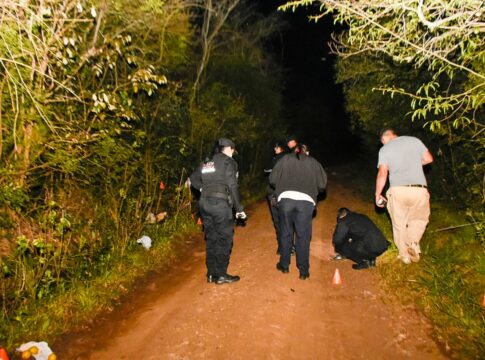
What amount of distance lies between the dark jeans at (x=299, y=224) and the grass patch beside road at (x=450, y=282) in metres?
1.28

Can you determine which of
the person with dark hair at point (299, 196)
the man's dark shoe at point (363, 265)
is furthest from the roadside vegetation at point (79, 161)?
the man's dark shoe at point (363, 265)

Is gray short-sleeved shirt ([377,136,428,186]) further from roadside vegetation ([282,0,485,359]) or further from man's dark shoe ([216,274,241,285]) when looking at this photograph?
man's dark shoe ([216,274,241,285])

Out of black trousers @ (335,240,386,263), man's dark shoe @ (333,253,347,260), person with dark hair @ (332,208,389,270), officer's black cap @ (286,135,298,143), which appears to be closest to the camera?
person with dark hair @ (332,208,389,270)

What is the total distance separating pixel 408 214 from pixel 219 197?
120 inches

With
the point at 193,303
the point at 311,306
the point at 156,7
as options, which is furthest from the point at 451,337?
the point at 156,7

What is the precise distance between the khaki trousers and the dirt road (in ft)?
2.47

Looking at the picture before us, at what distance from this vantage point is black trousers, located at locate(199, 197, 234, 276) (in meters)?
5.49

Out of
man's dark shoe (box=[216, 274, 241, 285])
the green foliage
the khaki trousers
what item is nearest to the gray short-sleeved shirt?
the khaki trousers

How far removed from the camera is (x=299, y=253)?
5.74 m

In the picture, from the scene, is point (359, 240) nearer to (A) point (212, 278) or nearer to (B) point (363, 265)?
(B) point (363, 265)

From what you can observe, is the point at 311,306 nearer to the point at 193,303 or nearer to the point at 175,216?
the point at 193,303

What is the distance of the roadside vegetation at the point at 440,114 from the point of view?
12.7 feet

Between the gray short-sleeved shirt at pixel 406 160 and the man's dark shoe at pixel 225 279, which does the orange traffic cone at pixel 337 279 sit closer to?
the man's dark shoe at pixel 225 279

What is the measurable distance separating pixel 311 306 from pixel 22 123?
14.1ft
